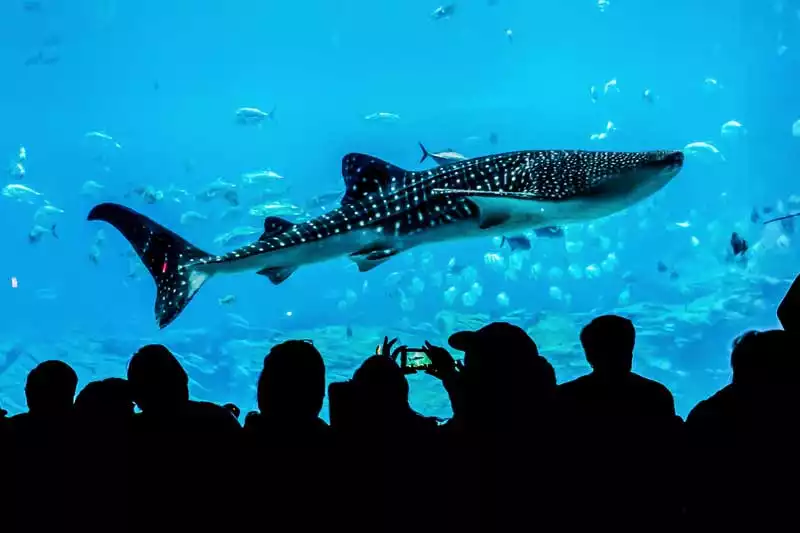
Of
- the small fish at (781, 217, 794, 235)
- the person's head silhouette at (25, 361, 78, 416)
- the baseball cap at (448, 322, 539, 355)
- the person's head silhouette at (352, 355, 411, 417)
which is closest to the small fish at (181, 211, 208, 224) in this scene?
the person's head silhouette at (25, 361, 78, 416)

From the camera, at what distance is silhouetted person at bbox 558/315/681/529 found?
2010 millimetres

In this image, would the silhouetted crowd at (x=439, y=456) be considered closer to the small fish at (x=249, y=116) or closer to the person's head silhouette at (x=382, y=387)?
the person's head silhouette at (x=382, y=387)

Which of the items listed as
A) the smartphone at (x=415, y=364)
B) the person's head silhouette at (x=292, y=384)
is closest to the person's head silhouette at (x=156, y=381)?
the person's head silhouette at (x=292, y=384)

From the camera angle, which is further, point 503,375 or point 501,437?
point 503,375

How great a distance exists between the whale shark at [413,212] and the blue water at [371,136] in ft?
46.8

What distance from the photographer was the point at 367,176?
4414mm

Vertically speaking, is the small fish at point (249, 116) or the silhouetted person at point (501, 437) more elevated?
the small fish at point (249, 116)

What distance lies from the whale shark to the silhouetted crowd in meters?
1.62

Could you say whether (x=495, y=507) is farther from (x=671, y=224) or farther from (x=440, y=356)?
(x=671, y=224)

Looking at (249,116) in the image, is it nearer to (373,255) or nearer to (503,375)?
(373,255)

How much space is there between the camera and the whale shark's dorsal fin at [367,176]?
14.2ft

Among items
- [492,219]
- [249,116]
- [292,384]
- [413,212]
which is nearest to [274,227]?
[413,212]

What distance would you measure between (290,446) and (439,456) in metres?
0.49

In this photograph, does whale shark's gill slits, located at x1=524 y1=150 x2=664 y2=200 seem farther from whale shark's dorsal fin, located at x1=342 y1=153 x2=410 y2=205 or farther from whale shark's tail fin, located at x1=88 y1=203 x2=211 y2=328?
whale shark's tail fin, located at x1=88 y1=203 x2=211 y2=328
